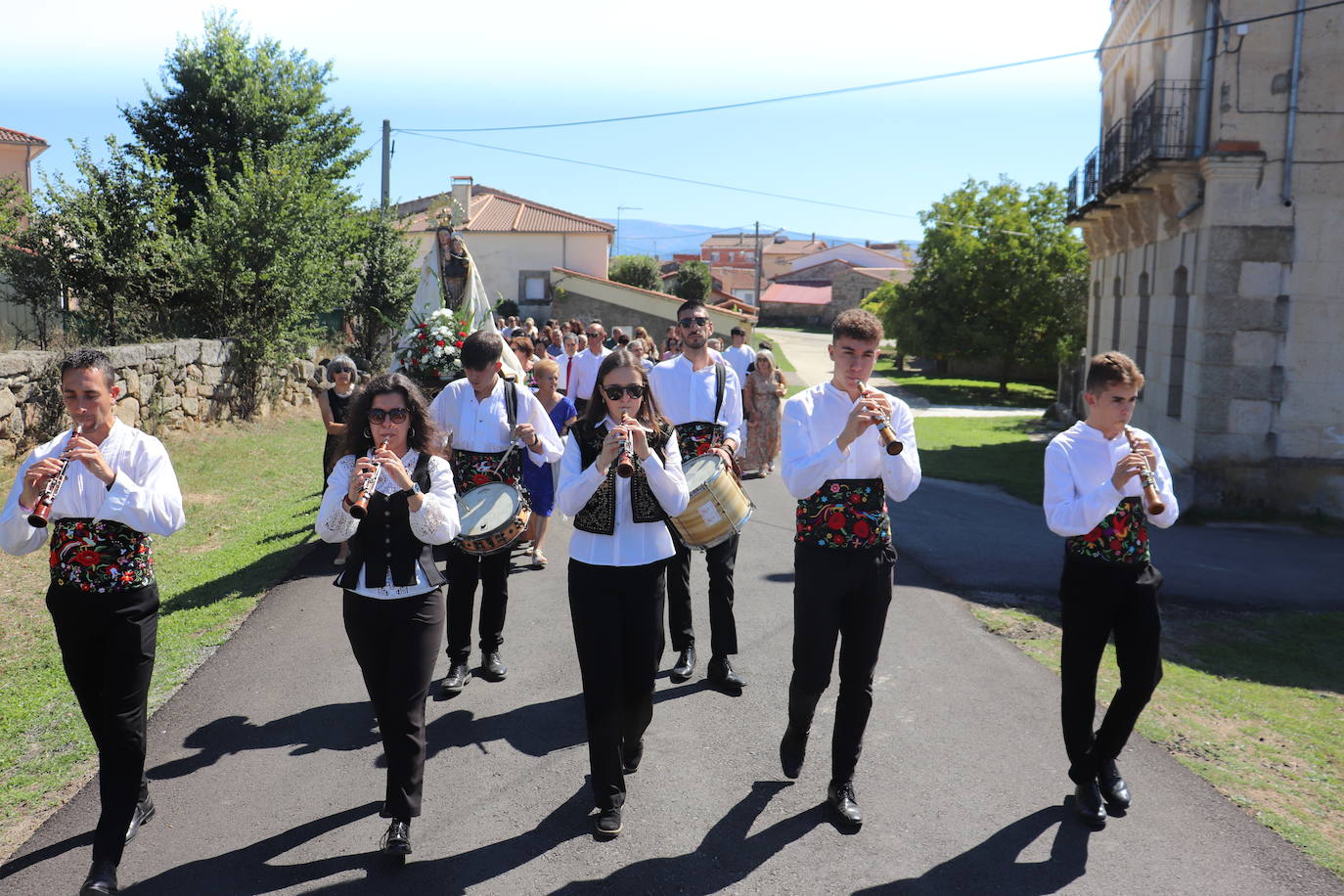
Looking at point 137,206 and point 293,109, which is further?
point 293,109

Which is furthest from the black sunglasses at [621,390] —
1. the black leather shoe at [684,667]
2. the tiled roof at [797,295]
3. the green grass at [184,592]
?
the tiled roof at [797,295]

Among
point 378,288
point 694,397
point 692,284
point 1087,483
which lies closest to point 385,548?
point 694,397

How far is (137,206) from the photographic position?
47.4 ft

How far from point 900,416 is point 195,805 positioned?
358 centimetres

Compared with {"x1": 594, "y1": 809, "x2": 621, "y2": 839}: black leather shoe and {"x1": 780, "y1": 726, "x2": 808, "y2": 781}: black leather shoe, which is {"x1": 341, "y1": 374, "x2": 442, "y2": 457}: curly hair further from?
{"x1": 780, "y1": 726, "x2": 808, "y2": 781}: black leather shoe

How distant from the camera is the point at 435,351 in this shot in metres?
9.47

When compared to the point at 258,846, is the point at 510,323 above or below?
above

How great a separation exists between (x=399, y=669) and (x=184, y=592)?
190 inches

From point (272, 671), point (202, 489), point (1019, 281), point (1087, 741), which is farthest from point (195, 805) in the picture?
point (1019, 281)

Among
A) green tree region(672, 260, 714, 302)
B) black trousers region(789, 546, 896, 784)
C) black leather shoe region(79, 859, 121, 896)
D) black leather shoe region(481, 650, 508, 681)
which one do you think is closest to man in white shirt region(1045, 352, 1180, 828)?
black trousers region(789, 546, 896, 784)

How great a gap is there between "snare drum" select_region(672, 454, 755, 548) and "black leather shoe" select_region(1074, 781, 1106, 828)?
7.13 ft

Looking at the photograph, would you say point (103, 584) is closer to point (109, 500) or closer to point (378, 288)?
point (109, 500)

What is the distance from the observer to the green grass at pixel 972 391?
32719 mm

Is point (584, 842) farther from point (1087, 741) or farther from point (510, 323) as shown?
point (510, 323)
